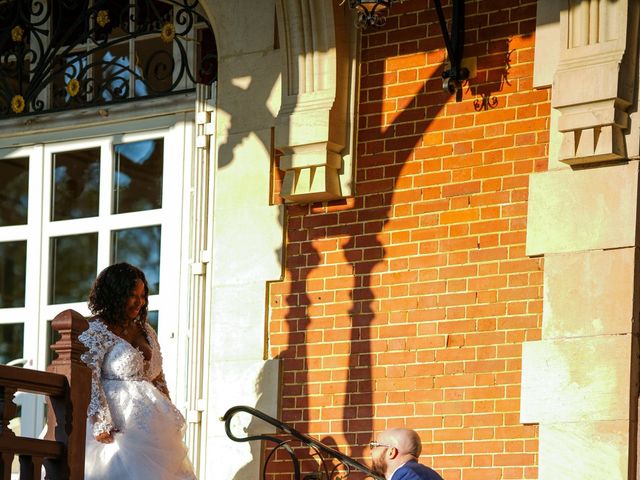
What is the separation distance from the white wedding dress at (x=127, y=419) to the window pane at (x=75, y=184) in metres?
2.21

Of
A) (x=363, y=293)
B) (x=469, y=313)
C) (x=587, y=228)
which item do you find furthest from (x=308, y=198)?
(x=587, y=228)

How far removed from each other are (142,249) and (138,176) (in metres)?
0.50

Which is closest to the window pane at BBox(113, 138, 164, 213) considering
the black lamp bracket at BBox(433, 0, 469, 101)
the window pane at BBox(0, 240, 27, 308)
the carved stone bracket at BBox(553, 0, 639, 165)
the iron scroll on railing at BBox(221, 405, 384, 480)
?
the window pane at BBox(0, 240, 27, 308)

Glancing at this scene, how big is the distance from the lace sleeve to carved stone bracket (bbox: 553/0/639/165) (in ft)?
8.52

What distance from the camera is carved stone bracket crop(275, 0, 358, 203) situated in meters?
8.71

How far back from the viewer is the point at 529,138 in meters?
8.22

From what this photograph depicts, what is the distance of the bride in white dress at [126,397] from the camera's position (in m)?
7.75

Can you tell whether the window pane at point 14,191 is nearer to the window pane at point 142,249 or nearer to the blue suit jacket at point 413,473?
the window pane at point 142,249

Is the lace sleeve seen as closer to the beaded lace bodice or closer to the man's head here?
the beaded lace bodice

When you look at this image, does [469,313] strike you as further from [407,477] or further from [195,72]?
[195,72]

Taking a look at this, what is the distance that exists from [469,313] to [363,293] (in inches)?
27.6

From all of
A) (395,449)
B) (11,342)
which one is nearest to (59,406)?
(395,449)

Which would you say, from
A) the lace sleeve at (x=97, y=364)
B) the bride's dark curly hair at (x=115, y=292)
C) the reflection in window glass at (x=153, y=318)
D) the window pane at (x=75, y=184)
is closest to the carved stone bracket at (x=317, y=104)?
the bride's dark curly hair at (x=115, y=292)

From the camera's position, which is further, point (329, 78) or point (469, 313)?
point (329, 78)
